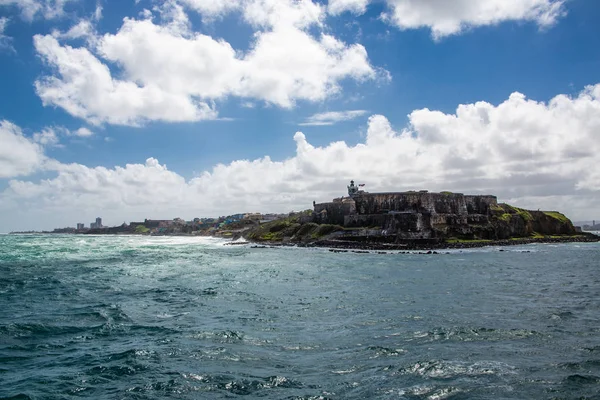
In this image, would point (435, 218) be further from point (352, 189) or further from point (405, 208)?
point (352, 189)

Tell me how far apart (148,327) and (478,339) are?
518 inches

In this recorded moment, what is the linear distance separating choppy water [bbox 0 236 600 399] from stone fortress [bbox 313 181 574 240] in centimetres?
5741

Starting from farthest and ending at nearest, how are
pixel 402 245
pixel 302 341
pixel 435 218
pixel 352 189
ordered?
pixel 352 189
pixel 435 218
pixel 402 245
pixel 302 341

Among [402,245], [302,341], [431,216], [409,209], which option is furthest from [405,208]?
[302,341]

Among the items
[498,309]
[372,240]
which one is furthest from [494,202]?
[498,309]

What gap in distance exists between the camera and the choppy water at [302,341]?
1164 centimetres

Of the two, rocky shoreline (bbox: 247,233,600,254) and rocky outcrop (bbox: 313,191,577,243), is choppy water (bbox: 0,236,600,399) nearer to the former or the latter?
rocky shoreline (bbox: 247,233,600,254)

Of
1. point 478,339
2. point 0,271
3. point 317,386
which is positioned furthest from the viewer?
point 0,271

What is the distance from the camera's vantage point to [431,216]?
9606 centimetres

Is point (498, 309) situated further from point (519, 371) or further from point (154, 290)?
point (154, 290)

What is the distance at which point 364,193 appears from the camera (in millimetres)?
116562

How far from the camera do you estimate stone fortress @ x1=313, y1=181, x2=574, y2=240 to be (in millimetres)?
89188

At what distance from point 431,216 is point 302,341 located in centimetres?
8461

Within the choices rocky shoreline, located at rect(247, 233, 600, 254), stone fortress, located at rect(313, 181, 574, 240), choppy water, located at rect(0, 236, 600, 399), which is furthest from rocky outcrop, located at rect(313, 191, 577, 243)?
choppy water, located at rect(0, 236, 600, 399)
